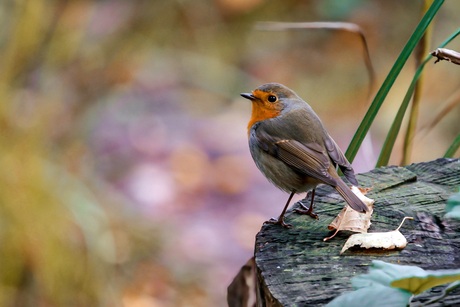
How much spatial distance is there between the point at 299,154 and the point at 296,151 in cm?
2

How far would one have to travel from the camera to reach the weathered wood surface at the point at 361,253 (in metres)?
1.88

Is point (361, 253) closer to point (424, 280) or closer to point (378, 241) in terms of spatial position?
point (378, 241)

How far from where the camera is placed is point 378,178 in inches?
103

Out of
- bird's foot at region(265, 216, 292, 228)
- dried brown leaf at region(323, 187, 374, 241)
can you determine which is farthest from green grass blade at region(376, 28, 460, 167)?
bird's foot at region(265, 216, 292, 228)

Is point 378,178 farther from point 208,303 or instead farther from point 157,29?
point 157,29

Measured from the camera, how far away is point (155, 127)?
18.4ft

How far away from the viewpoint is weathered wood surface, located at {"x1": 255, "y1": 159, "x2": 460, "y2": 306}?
6.18 ft

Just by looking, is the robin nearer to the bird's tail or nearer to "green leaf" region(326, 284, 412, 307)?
the bird's tail

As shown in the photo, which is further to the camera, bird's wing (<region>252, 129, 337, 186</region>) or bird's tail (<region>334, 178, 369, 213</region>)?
bird's wing (<region>252, 129, 337, 186</region>)

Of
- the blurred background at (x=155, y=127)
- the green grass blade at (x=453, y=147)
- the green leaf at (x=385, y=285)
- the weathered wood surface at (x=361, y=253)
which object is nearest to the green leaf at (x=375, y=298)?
the green leaf at (x=385, y=285)

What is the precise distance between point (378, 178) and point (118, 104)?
3.30 meters

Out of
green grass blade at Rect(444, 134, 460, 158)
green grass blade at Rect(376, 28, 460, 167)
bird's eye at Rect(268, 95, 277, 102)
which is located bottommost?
green grass blade at Rect(444, 134, 460, 158)

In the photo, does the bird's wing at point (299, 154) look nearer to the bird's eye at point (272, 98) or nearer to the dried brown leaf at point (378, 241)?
the bird's eye at point (272, 98)

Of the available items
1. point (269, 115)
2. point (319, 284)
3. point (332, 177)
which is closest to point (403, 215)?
point (332, 177)
